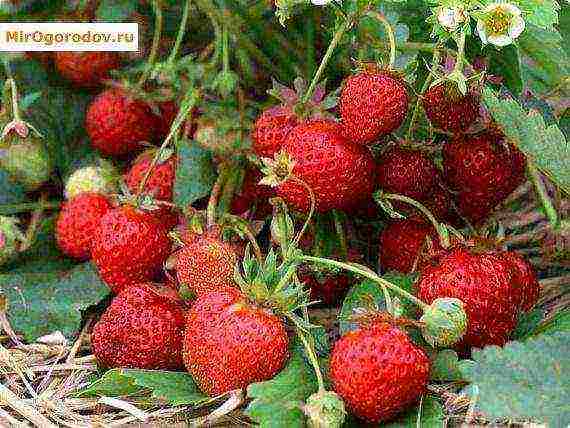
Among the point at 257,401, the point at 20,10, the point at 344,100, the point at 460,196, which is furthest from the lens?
the point at 20,10

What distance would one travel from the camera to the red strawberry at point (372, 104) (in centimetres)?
99

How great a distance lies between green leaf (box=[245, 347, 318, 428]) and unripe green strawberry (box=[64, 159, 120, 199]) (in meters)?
0.48

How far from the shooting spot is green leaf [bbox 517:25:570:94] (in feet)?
3.64

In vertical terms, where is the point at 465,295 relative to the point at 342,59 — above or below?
below

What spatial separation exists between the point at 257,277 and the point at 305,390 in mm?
115

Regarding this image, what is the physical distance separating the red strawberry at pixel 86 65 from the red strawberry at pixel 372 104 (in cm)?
57

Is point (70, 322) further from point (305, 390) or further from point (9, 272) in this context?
point (305, 390)

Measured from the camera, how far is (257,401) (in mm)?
863

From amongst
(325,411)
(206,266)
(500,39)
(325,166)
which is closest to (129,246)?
(206,266)

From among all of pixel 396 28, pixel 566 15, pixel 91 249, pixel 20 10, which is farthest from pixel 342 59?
pixel 20 10

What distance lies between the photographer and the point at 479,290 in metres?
0.93

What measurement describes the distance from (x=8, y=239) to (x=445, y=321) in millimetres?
615

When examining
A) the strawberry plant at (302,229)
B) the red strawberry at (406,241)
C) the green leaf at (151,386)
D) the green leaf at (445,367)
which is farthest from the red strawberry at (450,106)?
the green leaf at (151,386)

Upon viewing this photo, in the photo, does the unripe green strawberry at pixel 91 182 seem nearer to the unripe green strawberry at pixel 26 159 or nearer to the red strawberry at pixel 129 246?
the unripe green strawberry at pixel 26 159
